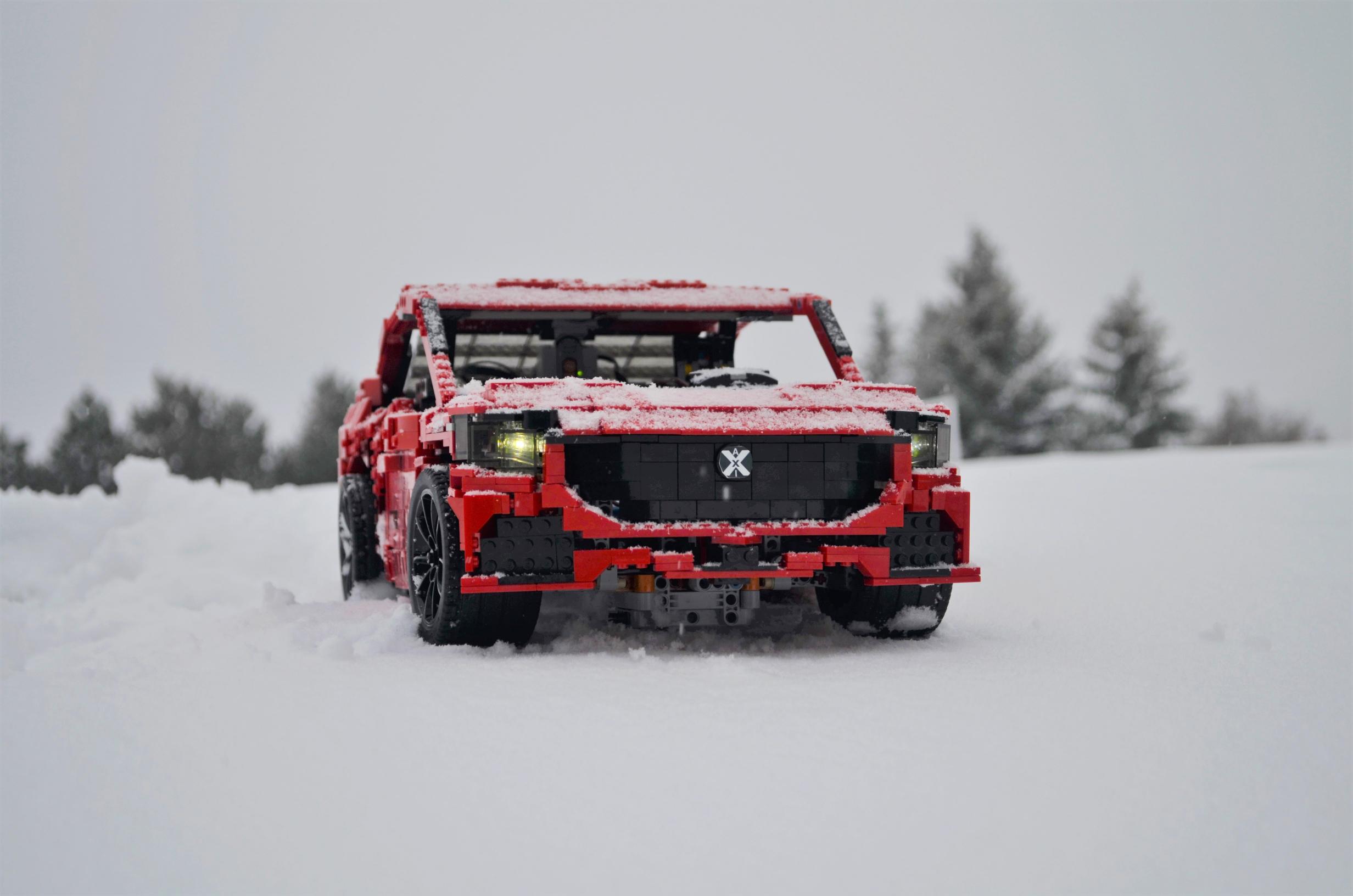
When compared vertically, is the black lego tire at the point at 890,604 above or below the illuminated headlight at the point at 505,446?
below

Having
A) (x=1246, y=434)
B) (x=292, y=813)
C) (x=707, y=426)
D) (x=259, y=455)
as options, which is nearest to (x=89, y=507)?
(x=707, y=426)

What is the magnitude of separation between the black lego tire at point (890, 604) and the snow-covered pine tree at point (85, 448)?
72783 millimetres

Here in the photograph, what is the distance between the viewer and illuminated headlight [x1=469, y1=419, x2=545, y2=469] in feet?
18.3

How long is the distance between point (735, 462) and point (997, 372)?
45.1 metres

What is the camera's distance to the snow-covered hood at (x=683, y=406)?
18.2ft

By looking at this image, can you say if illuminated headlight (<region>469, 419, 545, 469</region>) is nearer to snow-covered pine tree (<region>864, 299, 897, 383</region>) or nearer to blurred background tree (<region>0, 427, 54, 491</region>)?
snow-covered pine tree (<region>864, 299, 897, 383</region>)

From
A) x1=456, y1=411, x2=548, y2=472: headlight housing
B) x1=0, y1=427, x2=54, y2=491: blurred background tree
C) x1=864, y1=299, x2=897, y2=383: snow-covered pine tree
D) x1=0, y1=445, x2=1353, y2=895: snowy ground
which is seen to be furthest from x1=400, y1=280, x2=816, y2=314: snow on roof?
x1=0, y1=427, x2=54, y2=491: blurred background tree

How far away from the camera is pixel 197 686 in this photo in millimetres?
4859

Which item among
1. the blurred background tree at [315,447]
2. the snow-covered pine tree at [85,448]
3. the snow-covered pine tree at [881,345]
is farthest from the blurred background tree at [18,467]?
the snow-covered pine tree at [881,345]

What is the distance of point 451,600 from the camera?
571cm

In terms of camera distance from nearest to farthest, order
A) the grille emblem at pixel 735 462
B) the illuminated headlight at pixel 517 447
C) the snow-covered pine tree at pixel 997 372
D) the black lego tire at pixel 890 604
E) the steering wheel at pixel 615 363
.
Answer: the illuminated headlight at pixel 517 447 < the grille emblem at pixel 735 462 < the black lego tire at pixel 890 604 < the steering wheel at pixel 615 363 < the snow-covered pine tree at pixel 997 372

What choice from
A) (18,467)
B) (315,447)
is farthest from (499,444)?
(315,447)

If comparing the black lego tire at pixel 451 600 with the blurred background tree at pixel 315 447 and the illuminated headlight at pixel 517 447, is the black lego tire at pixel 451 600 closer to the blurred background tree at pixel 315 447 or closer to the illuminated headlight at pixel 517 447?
the illuminated headlight at pixel 517 447

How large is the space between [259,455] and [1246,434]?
61.6 m
